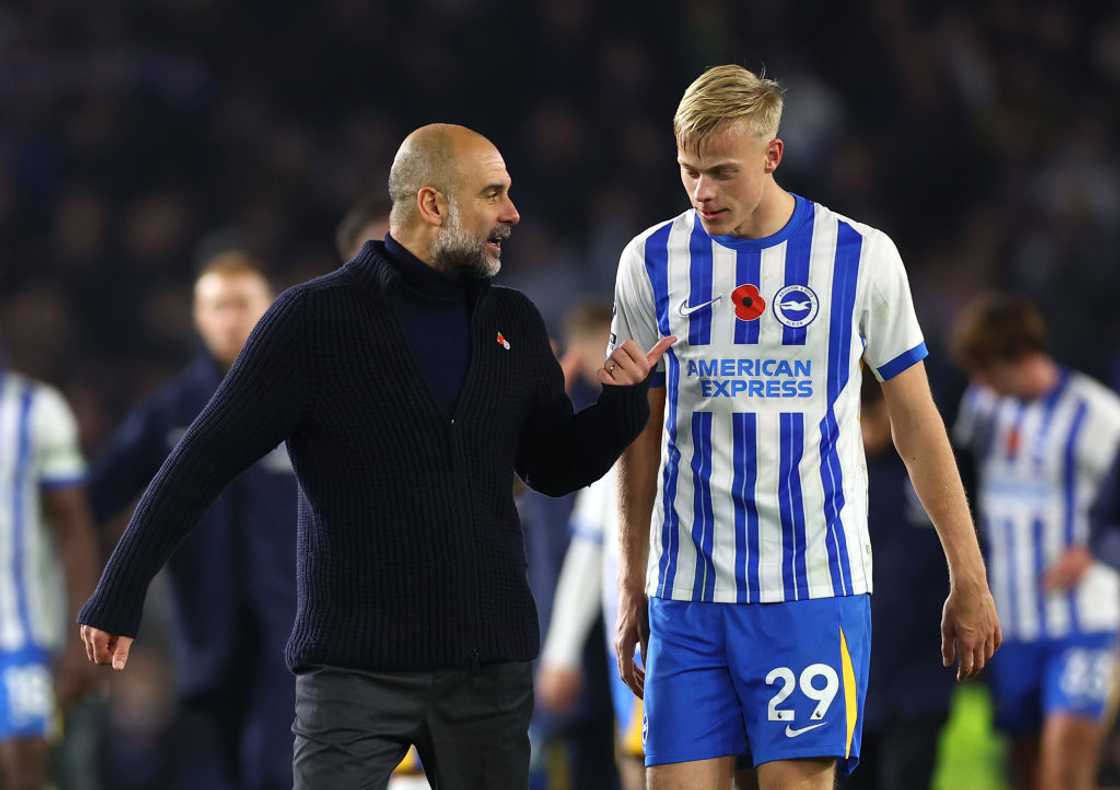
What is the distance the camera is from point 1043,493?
291 inches

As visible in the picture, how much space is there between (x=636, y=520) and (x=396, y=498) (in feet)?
2.11

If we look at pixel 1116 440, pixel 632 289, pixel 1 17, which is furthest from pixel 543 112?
pixel 632 289

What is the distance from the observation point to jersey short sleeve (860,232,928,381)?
3939 millimetres

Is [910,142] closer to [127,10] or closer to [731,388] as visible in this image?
[127,10]

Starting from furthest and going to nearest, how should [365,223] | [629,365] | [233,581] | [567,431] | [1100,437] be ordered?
[1100,437]
[233,581]
[365,223]
[567,431]
[629,365]

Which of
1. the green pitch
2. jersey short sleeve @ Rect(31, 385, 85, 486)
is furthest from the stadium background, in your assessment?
jersey short sleeve @ Rect(31, 385, 85, 486)

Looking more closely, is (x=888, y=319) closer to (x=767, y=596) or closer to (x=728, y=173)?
(x=728, y=173)

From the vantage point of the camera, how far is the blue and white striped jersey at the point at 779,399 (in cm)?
392

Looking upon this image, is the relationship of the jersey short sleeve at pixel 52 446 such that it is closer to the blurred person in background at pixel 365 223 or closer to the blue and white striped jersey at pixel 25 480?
the blue and white striped jersey at pixel 25 480

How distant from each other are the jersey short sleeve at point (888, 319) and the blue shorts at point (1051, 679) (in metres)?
3.61

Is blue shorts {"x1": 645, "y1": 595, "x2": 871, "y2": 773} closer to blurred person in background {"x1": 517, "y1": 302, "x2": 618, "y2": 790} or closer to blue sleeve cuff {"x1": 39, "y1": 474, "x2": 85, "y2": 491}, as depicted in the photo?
blurred person in background {"x1": 517, "y1": 302, "x2": 618, "y2": 790}

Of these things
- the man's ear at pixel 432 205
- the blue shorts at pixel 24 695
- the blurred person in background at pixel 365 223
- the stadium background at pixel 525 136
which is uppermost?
the stadium background at pixel 525 136

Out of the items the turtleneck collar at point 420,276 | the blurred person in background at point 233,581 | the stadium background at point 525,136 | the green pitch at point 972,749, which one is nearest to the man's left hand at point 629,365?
the turtleneck collar at point 420,276

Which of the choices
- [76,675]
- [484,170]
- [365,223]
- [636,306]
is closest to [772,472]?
[636,306]
